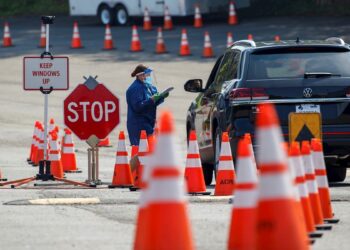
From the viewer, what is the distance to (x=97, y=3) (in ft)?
140

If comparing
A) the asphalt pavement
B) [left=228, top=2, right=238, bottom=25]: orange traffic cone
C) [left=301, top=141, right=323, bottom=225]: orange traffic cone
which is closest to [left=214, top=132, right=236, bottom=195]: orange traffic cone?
the asphalt pavement

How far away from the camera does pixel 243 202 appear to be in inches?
345

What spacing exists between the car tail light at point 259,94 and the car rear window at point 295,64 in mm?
216

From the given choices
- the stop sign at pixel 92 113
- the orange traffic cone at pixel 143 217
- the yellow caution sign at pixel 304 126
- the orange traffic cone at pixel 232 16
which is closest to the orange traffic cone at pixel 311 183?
the orange traffic cone at pixel 143 217

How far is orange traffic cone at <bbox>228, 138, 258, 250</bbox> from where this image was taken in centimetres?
858

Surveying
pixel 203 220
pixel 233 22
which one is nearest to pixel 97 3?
pixel 233 22

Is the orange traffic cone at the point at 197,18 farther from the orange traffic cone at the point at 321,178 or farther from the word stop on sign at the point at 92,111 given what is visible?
the orange traffic cone at the point at 321,178

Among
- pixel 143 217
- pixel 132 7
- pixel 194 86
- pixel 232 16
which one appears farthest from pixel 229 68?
pixel 132 7

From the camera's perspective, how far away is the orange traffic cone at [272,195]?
700 cm

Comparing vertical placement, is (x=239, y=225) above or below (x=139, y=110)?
above

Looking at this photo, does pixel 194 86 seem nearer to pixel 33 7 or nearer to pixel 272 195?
pixel 272 195

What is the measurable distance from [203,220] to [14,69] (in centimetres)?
2206

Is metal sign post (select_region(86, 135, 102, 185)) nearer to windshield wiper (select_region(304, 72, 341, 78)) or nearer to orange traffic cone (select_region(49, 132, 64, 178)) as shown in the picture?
orange traffic cone (select_region(49, 132, 64, 178))

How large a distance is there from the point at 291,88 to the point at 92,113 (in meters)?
2.58
